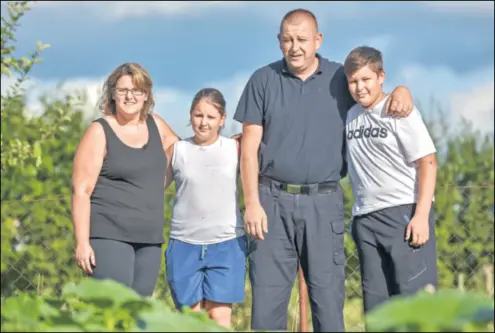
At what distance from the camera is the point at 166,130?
A: 14.7ft

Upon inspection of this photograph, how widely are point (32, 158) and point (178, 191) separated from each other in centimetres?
305

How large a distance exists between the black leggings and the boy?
3.23 feet

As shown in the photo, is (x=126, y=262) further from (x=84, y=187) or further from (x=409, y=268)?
(x=409, y=268)

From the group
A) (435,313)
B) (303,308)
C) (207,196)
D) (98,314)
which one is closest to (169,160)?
(207,196)

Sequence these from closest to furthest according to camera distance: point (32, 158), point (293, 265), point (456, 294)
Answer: point (456, 294) → point (293, 265) → point (32, 158)

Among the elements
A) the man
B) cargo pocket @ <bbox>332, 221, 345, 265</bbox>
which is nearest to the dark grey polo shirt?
the man

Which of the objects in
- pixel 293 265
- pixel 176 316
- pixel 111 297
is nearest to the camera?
pixel 176 316

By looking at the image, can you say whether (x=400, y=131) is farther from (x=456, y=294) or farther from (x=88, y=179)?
(x=456, y=294)

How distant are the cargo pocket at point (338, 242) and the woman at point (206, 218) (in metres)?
0.47

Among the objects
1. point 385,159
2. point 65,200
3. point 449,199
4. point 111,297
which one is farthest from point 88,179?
point 449,199

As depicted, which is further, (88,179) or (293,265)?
(293,265)

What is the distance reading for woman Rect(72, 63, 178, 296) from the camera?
404cm

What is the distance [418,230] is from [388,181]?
26 centimetres

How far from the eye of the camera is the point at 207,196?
14.5 ft
